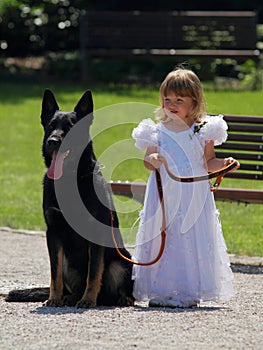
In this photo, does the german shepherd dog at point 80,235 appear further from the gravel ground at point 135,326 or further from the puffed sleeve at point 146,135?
the puffed sleeve at point 146,135

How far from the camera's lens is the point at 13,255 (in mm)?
8391

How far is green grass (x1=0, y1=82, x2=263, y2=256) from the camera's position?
31.8 ft

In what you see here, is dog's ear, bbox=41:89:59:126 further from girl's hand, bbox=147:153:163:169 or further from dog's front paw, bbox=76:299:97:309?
dog's front paw, bbox=76:299:97:309

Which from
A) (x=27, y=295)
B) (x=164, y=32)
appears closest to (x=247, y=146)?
(x=27, y=295)

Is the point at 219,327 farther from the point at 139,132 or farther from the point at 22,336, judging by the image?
the point at 139,132

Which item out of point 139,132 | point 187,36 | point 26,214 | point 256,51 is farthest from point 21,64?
point 139,132

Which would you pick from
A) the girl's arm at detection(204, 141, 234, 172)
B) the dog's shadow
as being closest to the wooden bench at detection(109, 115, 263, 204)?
the girl's arm at detection(204, 141, 234, 172)

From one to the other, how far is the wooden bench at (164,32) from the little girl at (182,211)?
1317 cm

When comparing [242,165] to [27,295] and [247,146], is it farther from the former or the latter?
[27,295]

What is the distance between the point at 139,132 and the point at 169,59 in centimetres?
1285

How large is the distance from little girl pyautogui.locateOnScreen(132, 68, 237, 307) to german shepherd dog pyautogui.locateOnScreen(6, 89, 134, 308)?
0.20 metres

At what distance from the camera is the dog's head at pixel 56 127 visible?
612 centimetres

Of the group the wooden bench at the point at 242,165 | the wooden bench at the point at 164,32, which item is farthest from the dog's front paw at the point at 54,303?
the wooden bench at the point at 164,32

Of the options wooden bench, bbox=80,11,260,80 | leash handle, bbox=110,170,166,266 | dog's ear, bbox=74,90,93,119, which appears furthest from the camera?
wooden bench, bbox=80,11,260,80
